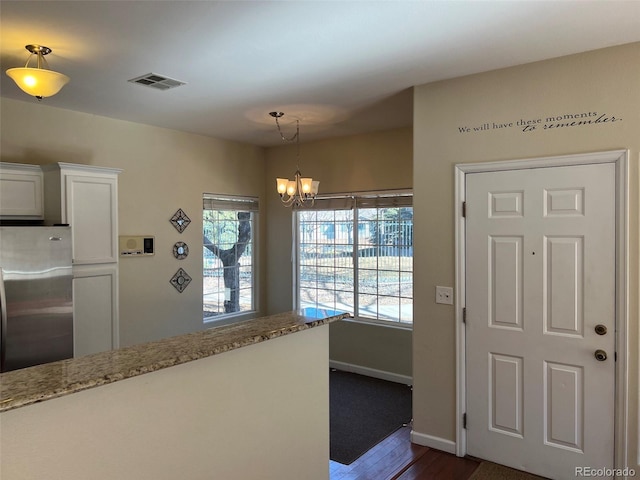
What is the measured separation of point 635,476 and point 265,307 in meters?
4.20

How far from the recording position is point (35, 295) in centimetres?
310

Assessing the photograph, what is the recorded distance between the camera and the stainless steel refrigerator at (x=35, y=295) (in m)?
2.97

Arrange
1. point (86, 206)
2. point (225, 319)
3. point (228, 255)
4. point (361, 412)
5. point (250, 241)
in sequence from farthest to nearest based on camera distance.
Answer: point (250, 241) < point (228, 255) < point (225, 319) < point (361, 412) < point (86, 206)

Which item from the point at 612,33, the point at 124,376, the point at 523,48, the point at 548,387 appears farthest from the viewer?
the point at 548,387

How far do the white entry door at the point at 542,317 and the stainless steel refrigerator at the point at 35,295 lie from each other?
2.86m

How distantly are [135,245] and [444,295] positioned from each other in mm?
2939

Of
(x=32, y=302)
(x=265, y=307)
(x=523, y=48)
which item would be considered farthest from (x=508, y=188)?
(x=265, y=307)

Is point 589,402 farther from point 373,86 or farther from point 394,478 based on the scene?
point 373,86

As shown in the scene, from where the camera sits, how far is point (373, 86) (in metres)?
3.35

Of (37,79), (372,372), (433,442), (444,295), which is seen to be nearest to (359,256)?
(372,372)

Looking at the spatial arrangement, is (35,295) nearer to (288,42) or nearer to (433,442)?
(288,42)

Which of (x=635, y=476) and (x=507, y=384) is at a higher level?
(x=507, y=384)

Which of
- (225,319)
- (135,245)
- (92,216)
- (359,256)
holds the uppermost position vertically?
(92,216)

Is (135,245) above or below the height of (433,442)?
above
